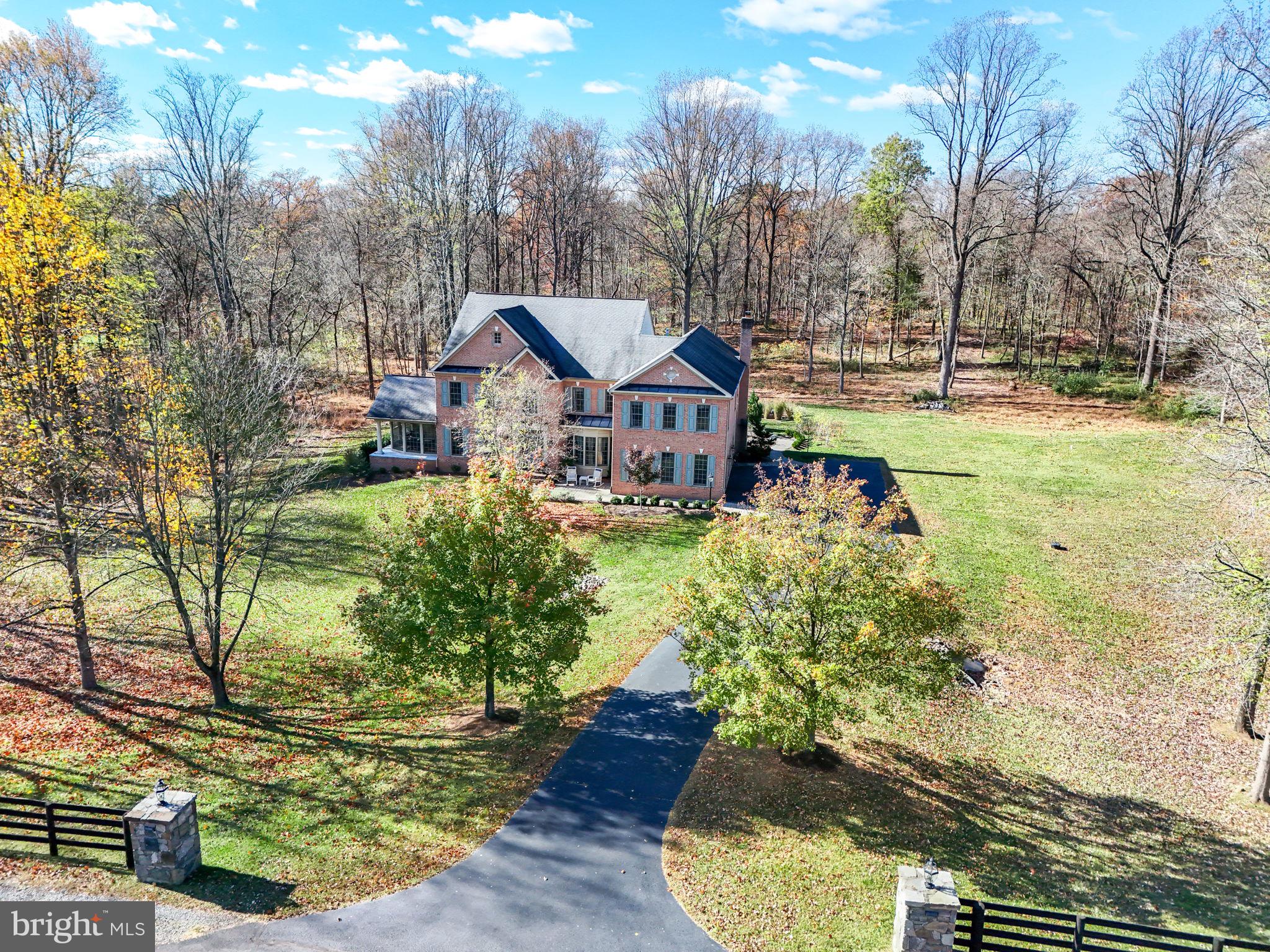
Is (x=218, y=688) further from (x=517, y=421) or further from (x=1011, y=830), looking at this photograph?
(x=1011, y=830)

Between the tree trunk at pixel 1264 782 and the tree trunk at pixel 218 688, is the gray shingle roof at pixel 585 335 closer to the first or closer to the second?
the tree trunk at pixel 218 688

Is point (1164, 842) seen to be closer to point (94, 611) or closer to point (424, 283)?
point (94, 611)

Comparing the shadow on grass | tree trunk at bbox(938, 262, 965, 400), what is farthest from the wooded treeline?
the shadow on grass

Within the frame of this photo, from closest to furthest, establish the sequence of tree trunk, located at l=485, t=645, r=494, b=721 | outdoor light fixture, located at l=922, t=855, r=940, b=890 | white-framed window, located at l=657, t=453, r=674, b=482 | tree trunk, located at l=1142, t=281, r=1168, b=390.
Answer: outdoor light fixture, located at l=922, t=855, r=940, b=890, tree trunk, located at l=485, t=645, r=494, b=721, white-framed window, located at l=657, t=453, r=674, b=482, tree trunk, located at l=1142, t=281, r=1168, b=390

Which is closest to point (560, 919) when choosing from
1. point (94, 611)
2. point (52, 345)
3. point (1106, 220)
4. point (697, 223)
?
point (52, 345)

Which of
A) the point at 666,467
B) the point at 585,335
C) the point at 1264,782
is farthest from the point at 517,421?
the point at 1264,782

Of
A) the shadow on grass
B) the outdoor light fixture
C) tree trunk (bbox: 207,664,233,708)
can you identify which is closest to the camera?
the outdoor light fixture

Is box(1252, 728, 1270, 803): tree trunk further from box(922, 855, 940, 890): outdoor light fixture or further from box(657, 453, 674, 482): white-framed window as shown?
box(657, 453, 674, 482): white-framed window
